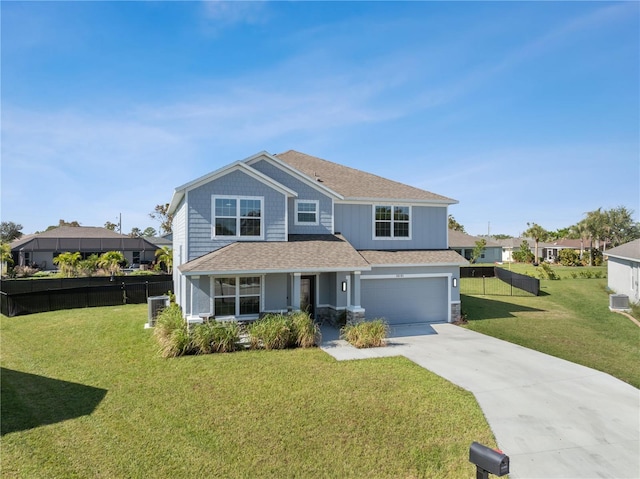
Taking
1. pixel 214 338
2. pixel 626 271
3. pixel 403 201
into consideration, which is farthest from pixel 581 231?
pixel 214 338

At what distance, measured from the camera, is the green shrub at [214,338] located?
36.5ft

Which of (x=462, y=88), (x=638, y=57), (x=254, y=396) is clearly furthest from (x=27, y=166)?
(x=638, y=57)

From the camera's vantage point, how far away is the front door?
1512cm

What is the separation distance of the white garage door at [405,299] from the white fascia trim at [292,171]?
4.12 metres

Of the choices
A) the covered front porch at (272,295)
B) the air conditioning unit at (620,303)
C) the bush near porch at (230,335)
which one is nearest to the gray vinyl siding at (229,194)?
the covered front porch at (272,295)

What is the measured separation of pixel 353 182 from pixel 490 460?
604 inches

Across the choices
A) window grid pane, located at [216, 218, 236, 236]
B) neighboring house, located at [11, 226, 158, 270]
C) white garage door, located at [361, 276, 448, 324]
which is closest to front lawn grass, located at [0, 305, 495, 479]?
window grid pane, located at [216, 218, 236, 236]

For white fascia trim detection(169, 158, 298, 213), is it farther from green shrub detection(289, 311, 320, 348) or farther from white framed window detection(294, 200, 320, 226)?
green shrub detection(289, 311, 320, 348)

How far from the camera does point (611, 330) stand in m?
15.2

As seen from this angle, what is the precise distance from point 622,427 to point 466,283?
24649 millimetres

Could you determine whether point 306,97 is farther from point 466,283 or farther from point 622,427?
point 466,283

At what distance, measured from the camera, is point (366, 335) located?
478 inches

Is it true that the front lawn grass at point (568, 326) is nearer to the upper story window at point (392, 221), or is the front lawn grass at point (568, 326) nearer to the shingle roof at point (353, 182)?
the upper story window at point (392, 221)

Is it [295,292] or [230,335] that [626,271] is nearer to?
[295,292]
